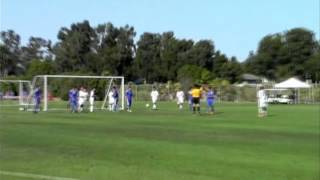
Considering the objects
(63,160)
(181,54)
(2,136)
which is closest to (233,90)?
(181,54)

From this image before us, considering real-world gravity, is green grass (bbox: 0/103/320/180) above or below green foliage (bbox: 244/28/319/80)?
below

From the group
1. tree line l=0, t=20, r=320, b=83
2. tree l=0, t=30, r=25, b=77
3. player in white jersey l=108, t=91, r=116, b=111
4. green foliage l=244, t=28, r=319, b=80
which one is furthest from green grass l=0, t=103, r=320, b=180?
tree l=0, t=30, r=25, b=77

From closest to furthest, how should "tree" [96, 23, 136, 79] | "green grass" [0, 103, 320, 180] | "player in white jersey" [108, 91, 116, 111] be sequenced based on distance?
"green grass" [0, 103, 320, 180] < "player in white jersey" [108, 91, 116, 111] < "tree" [96, 23, 136, 79]

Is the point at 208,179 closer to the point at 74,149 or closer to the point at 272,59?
the point at 74,149

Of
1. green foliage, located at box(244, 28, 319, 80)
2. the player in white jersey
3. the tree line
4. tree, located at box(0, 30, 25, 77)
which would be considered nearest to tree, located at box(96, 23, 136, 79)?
the tree line

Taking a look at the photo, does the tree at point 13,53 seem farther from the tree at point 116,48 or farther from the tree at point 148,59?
the tree at point 148,59

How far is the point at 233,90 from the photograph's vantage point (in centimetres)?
8844

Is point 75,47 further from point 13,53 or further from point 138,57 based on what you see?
point 13,53

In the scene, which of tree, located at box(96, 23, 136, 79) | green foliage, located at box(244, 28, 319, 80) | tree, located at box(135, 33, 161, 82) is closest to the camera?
tree, located at box(96, 23, 136, 79)

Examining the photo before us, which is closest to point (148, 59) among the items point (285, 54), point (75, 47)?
point (75, 47)

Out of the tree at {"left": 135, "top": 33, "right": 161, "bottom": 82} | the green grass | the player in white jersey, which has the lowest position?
the green grass

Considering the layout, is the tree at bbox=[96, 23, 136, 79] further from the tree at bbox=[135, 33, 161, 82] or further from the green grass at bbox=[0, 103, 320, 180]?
the green grass at bbox=[0, 103, 320, 180]

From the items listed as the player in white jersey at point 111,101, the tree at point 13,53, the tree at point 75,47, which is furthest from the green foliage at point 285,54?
the player in white jersey at point 111,101

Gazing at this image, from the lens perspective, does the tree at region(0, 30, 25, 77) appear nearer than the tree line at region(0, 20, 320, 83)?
No
